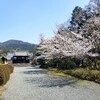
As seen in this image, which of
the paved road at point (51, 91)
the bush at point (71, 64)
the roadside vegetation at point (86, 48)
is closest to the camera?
the paved road at point (51, 91)

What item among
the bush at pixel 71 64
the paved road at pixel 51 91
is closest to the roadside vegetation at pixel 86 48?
the bush at pixel 71 64

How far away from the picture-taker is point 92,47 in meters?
32.7

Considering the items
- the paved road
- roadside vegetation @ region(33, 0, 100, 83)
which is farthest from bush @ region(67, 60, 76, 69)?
the paved road

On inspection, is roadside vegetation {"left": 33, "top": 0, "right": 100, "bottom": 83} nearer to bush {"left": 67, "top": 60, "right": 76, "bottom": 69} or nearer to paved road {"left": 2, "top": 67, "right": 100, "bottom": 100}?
bush {"left": 67, "top": 60, "right": 76, "bottom": 69}

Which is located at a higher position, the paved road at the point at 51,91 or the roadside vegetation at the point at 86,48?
the roadside vegetation at the point at 86,48

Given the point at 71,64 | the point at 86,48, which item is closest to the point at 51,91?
the point at 86,48

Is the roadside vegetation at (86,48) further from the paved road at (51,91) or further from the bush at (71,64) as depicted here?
the paved road at (51,91)

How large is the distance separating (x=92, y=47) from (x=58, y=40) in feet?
44.8

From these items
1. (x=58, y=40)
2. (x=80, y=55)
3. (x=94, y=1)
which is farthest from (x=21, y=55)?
(x=80, y=55)

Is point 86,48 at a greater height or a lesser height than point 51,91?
greater

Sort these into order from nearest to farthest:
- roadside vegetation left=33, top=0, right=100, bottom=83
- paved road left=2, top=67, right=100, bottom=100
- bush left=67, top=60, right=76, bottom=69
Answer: paved road left=2, top=67, right=100, bottom=100
roadside vegetation left=33, top=0, right=100, bottom=83
bush left=67, top=60, right=76, bottom=69

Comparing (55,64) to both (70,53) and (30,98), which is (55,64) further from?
(30,98)

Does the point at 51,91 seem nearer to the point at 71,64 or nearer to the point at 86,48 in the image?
the point at 86,48

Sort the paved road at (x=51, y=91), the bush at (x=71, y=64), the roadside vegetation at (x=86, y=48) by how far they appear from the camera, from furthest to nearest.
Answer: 1. the bush at (x=71, y=64)
2. the roadside vegetation at (x=86, y=48)
3. the paved road at (x=51, y=91)
